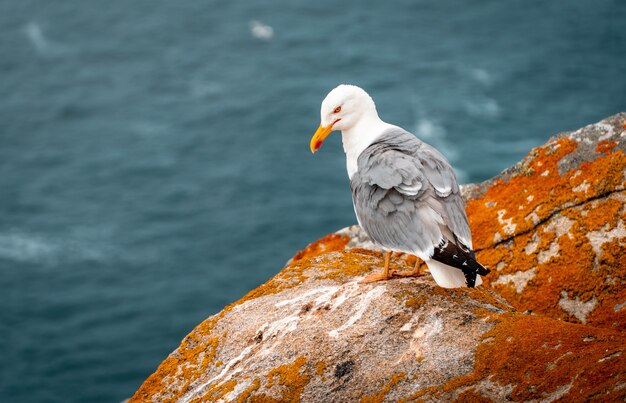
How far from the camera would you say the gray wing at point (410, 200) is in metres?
11.4

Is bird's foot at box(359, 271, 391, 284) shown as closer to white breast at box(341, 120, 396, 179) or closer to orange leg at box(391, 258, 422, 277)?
orange leg at box(391, 258, 422, 277)

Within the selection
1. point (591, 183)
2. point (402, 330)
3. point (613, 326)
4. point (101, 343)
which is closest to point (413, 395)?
Result: point (402, 330)

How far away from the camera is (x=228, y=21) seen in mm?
69688

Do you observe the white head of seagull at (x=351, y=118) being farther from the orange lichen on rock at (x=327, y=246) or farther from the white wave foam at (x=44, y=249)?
the white wave foam at (x=44, y=249)

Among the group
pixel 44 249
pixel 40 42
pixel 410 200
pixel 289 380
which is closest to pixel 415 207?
pixel 410 200

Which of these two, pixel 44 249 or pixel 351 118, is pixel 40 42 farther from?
pixel 351 118

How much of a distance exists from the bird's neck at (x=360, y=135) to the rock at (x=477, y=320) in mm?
1628

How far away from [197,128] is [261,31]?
1401 centimetres

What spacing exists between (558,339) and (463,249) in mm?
1945

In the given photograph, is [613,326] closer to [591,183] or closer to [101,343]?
[591,183]

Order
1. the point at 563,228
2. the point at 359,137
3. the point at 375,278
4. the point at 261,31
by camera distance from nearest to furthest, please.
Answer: the point at 375,278
the point at 563,228
the point at 359,137
the point at 261,31

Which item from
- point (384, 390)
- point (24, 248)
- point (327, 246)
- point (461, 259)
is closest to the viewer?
point (384, 390)

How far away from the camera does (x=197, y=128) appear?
58.5 metres

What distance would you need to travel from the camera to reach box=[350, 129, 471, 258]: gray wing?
11.4 metres
